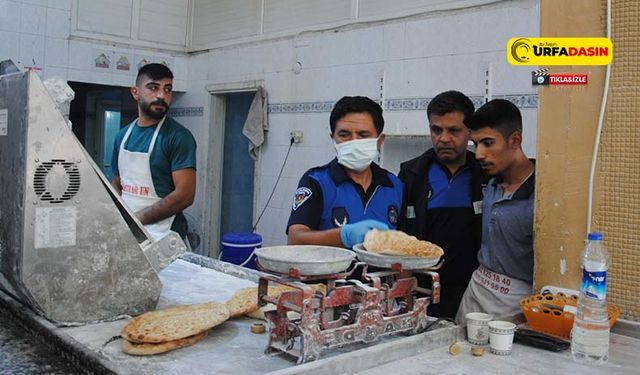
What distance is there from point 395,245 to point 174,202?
1.78m

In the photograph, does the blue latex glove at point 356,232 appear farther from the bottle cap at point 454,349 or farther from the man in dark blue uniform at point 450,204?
the man in dark blue uniform at point 450,204

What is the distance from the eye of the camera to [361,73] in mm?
4520

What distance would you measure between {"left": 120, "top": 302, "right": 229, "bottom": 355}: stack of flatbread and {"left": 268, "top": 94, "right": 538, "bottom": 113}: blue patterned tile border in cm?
249

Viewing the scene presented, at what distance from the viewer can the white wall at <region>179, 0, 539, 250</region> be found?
3.63m

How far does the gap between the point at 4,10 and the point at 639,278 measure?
207 inches

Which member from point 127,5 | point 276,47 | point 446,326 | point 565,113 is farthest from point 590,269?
point 127,5

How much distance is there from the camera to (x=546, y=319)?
1.72m

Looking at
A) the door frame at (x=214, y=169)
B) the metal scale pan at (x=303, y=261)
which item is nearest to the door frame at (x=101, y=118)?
the door frame at (x=214, y=169)

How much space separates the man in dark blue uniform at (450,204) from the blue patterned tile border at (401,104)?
0.94 m

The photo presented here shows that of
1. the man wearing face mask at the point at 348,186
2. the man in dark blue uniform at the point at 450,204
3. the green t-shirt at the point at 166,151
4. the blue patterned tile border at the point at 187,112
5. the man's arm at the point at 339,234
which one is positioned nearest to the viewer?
the man's arm at the point at 339,234

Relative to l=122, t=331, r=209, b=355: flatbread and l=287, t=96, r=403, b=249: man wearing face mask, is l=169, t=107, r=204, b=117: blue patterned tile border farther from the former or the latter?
l=122, t=331, r=209, b=355: flatbread

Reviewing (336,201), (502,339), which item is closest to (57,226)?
(336,201)

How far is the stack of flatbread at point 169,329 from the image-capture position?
146cm

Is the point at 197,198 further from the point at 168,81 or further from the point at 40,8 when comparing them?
the point at 168,81
